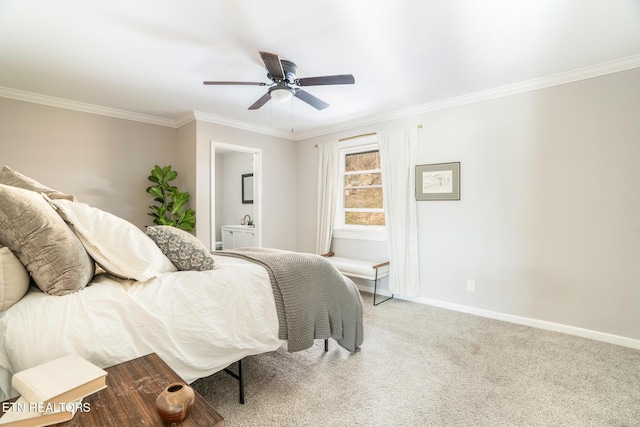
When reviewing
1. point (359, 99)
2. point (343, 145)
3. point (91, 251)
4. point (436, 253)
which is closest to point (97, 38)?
point (91, 251)

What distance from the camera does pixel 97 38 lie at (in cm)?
225

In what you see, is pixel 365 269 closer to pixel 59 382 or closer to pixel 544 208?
pixel 544 208

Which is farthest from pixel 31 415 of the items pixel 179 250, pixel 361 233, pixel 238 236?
pixel 238 236

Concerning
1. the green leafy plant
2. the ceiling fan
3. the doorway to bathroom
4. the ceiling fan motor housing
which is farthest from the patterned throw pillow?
the doorway to bathroom

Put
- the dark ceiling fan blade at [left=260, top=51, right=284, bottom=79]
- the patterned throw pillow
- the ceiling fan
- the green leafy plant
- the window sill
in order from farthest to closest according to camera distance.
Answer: the window sill → the green leafy plant → the ceiling fan → the dark ceiling fan blade at [left=260, top=51, right=284, bottom=79] → the patterned throw pillow

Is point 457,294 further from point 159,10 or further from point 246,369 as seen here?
point 159,10

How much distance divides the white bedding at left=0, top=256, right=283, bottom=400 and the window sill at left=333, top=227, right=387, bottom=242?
2486 millimetres

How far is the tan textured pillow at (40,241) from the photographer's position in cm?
122

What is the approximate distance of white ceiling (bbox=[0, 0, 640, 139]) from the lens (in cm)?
194

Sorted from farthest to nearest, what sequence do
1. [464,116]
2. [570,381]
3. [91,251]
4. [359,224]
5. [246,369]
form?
[359,224] → [464,116] → [246,369] → [570,381] → [91,251]

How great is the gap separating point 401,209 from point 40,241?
338 cm

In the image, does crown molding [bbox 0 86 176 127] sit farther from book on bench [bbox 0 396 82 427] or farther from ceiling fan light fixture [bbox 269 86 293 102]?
book on bench [bbox 0 396 82 427]

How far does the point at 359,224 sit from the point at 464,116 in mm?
1964

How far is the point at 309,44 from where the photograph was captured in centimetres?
234
